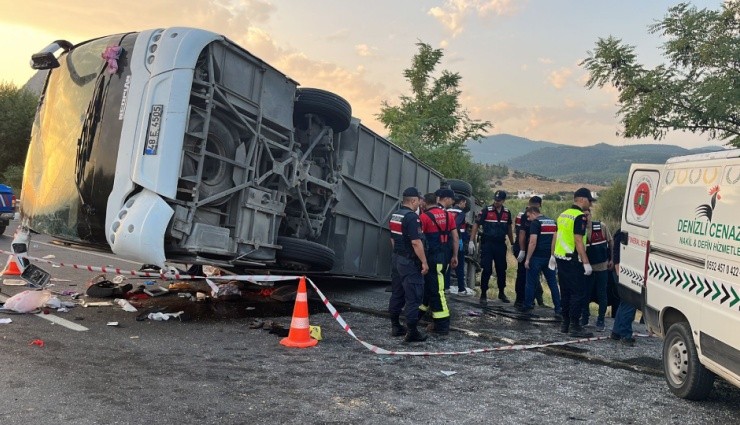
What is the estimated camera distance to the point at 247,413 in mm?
3414

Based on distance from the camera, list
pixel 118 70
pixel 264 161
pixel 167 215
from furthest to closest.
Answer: pixel 264 161 < pixel 118 70 < pixel 167 215

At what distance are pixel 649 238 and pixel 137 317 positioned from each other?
5168 millimetres

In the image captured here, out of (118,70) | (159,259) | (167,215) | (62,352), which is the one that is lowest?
(62,352)

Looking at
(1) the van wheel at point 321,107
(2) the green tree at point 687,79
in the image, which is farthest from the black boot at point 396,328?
(2) the green tree at point 687,79

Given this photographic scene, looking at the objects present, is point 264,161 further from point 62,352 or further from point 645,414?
point 645,414

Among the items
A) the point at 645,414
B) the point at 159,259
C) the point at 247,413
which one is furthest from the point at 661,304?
the point at 159,259

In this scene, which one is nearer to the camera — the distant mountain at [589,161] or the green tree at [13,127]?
the green tree at [13,127]

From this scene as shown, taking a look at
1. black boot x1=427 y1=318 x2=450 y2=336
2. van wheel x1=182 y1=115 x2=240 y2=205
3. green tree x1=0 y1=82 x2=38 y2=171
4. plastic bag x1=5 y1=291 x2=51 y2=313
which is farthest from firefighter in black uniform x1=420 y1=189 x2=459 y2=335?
green tree x1=0 y1=82 x2=38 y2=171

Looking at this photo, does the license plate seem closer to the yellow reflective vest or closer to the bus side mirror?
the bus side mirror

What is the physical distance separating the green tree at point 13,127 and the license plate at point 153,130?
93.4 feet

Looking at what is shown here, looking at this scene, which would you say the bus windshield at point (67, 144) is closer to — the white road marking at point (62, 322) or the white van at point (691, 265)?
the white road marking at point (62, 322)

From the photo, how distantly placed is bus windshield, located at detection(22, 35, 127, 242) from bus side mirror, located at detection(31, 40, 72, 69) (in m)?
0.08

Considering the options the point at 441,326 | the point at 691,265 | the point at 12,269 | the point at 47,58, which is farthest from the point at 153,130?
the point at 12,269

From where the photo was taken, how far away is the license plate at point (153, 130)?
4855 mm
